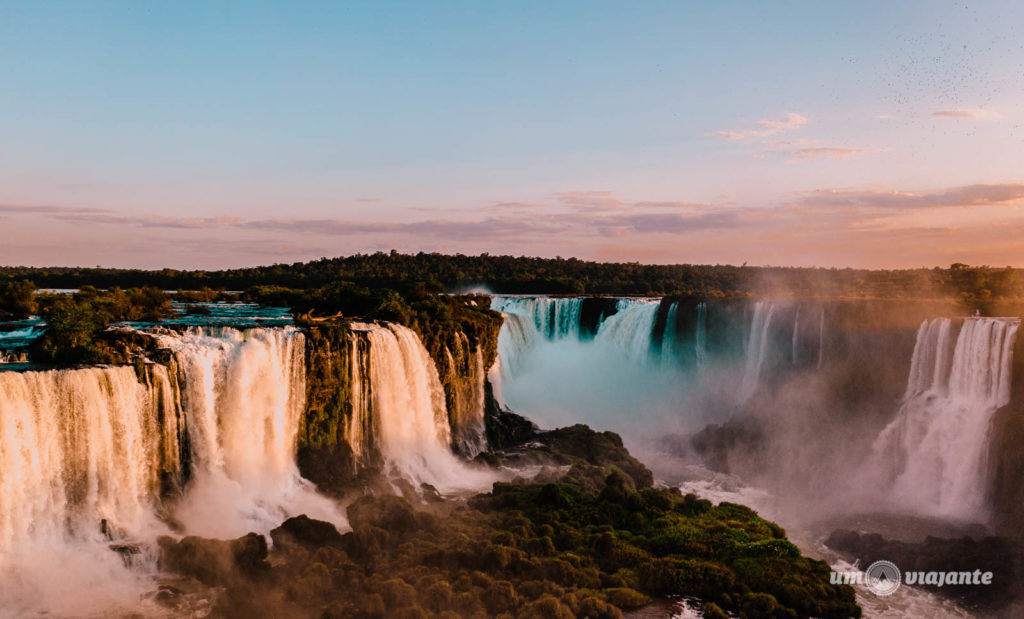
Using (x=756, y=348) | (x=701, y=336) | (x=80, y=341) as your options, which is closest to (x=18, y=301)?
(x=80, y=341)

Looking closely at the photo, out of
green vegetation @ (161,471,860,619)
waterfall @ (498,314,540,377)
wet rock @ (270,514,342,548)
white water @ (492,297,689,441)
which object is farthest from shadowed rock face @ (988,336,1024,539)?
waterfall @ (498,314,540,377)

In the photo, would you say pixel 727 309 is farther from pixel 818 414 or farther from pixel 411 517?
pixel 411 517

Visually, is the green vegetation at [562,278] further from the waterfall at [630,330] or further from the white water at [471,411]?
the white water at [471,411]

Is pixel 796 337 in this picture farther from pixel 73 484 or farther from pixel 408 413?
pixel 73 484

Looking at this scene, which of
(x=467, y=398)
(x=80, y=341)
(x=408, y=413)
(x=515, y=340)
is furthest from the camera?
(x=515, y=340)

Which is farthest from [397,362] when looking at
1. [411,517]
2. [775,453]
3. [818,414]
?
[818,414]
